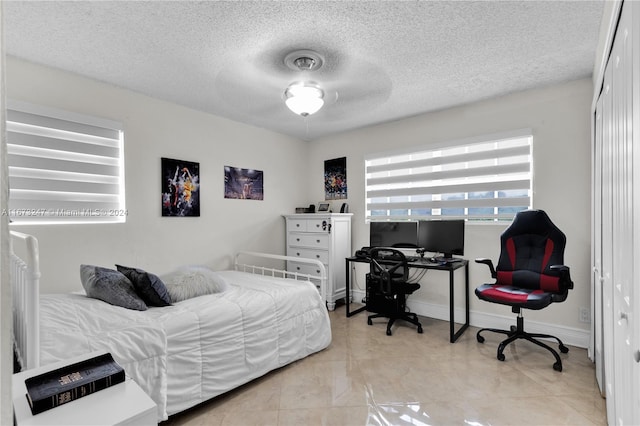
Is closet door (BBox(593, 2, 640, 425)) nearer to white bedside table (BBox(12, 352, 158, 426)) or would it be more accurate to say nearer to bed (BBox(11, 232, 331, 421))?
white bedside table (BBox(12, 352, 158, 426))

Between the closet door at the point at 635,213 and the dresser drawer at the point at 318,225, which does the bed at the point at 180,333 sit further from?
the closet door at the point at 635,213

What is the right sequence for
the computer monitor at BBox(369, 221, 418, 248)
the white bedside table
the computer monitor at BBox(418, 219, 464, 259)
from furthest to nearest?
the computer monitor at BBox(369, 221, 418, 248), the computer monitor at BBox(418, 219, 464, 259), the white bedside table

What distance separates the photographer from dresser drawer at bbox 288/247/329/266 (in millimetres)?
4115

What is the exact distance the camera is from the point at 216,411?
78.3 inches

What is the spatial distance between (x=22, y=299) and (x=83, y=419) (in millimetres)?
937

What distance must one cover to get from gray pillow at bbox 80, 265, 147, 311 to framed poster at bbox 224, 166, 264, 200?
1.78 metres

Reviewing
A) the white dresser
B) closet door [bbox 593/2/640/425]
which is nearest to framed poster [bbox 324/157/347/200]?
the white dresser

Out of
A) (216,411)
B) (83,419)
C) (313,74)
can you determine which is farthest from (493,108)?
(83,419)

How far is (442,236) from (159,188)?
9.68 ft

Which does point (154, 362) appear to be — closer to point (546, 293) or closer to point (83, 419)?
point (83, 419)

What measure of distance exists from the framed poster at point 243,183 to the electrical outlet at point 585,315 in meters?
3.55

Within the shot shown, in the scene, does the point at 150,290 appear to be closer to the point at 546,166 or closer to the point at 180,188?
the point at 180,188

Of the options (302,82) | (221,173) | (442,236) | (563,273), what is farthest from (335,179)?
(563,273)

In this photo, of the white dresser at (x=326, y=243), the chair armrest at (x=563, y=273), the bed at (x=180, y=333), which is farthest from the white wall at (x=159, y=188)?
the chair armrest at (x=563, y=273)
